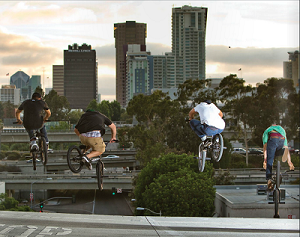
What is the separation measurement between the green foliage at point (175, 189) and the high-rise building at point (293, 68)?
11.3m

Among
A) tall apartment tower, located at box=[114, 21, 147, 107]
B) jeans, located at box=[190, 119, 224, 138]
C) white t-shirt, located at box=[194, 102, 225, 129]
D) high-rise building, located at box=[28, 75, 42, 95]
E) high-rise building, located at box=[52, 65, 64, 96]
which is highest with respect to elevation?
tall apartment tower, located at box=[114, 21, 147, 107]

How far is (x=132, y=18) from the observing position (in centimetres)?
1444

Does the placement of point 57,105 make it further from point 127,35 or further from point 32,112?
point 127,35

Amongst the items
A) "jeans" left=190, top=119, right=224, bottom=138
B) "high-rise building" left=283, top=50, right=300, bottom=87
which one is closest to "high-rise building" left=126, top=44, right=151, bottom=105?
"high-rise building" left=283, top=50, right=300, bottom=87

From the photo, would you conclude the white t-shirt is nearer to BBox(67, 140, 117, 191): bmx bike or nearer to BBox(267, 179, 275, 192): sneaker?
BBox(67, 140, 117, 191): bmx bike

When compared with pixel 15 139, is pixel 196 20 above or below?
above

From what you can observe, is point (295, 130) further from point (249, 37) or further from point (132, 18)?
point (132, 18)

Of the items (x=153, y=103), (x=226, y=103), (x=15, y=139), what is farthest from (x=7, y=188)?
(x=226, y=103)

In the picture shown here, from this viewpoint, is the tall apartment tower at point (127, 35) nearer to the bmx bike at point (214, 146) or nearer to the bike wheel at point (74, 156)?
the bmx bike at point (214, 146)

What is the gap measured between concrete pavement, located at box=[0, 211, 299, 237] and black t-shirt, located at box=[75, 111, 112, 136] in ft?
16.9

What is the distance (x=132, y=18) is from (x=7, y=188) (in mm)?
9605

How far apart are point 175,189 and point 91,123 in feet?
64.4

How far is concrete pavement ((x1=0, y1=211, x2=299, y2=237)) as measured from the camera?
13.1 metres

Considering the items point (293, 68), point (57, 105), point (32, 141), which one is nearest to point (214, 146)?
point (32, 141)
